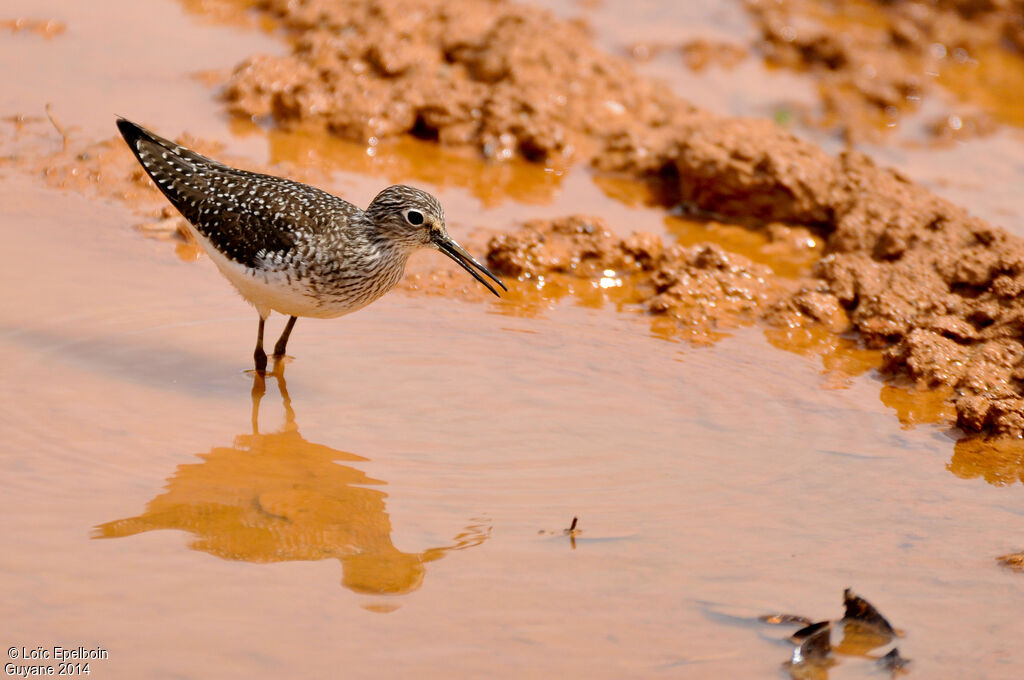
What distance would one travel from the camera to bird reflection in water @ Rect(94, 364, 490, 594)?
5.61m

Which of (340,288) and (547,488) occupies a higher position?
(340,288)

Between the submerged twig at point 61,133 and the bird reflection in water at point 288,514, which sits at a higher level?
the submerged twig at point 61,133

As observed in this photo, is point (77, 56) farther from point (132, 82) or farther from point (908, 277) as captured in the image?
point (908, 277)

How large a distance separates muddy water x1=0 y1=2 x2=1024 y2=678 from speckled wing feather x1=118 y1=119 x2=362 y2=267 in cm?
83

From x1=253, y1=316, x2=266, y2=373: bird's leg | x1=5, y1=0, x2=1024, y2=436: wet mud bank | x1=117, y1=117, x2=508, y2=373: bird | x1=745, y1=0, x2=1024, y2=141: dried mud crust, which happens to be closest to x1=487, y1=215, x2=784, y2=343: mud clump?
x1=5, y1=0, x2=1024, y2=436: wet mud bank

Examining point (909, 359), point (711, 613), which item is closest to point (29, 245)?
point (711, 613)

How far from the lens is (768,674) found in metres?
5.04

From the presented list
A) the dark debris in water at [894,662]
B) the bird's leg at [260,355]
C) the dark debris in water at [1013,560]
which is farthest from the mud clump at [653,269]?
the dark debris in water at [894,662]

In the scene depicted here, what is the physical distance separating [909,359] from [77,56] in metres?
8.98

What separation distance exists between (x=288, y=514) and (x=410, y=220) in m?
2.41

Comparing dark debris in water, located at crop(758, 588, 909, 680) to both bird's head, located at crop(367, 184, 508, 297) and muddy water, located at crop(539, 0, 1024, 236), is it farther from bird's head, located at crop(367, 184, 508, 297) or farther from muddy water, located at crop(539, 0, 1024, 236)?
muddy water, located at crop(539, 0, 1024, 236)

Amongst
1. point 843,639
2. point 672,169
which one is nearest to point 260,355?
point 843,639

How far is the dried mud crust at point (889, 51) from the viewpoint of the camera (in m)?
13.7

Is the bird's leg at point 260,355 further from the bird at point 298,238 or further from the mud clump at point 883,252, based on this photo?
the mud clump at point 883,252
